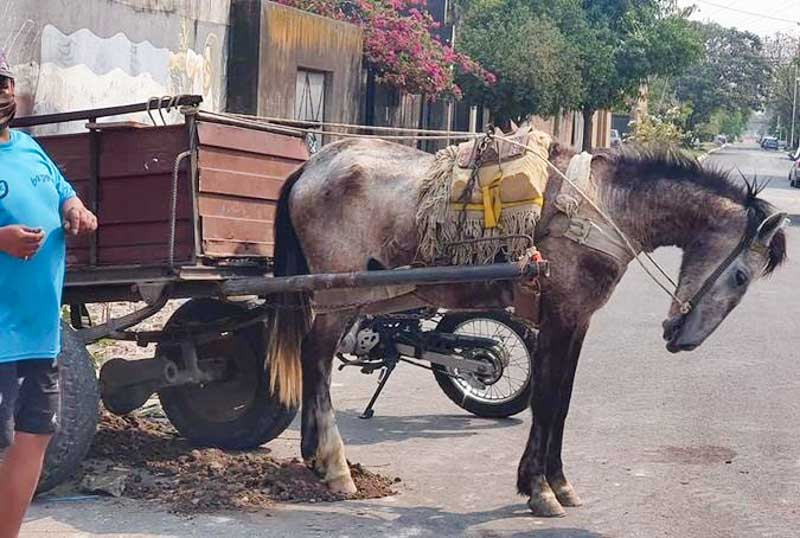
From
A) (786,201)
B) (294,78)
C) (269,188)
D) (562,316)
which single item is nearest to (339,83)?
(294,78)

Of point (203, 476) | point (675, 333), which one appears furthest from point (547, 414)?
point (203, 476)

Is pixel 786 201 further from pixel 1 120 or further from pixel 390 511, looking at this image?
pixel 1 120

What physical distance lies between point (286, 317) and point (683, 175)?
2.25m

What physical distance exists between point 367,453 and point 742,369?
4.05m

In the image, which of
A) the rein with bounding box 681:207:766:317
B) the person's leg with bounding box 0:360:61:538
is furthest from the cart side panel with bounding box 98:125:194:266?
the rein with bounding box 681:207:766:317

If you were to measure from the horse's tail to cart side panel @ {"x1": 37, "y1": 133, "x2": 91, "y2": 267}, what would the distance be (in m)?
1.03

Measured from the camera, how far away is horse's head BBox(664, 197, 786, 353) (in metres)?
5.66

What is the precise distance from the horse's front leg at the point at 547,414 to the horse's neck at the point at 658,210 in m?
0.59

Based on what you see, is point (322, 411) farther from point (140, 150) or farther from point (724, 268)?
point (724, 268)

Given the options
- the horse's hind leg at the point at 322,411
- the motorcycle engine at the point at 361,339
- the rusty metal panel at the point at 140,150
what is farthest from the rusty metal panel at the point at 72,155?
the motorcycle engine at the point at 361,339

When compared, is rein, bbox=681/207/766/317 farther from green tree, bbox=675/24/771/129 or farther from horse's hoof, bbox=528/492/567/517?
green tree, bbox=675/24/771/129

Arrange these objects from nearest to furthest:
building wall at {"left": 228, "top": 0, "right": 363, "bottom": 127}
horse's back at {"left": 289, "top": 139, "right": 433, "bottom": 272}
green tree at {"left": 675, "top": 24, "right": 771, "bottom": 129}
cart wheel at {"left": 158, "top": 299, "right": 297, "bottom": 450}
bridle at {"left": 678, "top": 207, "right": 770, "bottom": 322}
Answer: bridle at {"left": 678, "top": 207, "right": 770, "bottom": 322}, horse's back at {"left": 289, "top": 139, "right": 433, "bottom": 272}, cart wheel at {"left": 158, "top": 299, "right": 297, "bottom": 450}, building wall at {"left": 228, "top": 0, "right": 363, "bottom": 127}, green tree at {"left": 675, "top": 24, "right": 771, "bottom": 129}

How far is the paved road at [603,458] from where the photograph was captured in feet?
18.2

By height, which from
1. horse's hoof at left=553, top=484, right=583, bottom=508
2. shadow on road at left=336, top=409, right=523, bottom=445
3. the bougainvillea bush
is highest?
the bougainvillea bush
